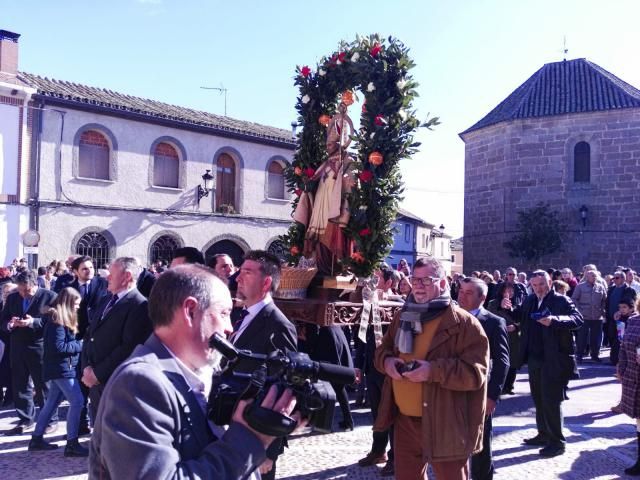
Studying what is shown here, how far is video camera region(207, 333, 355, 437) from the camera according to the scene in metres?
1.82

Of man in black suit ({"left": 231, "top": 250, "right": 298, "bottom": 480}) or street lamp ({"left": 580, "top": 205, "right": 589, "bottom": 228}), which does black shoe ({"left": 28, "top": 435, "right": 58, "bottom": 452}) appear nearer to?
man in black suit ({"left": 231, "top": 250, "right": 298, "bottom": 480})

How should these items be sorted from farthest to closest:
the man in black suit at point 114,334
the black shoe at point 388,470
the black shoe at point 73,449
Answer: the black shoe at point 73,449 → the black shoe at point 388,470 → the man in black suit at point 114,334

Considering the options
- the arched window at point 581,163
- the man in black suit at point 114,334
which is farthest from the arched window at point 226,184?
the man in black suit at point 114,334

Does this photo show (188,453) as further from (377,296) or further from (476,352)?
(377,296)

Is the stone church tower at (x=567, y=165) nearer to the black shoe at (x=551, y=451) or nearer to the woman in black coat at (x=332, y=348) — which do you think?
the black shoe at (x=551, y=451)

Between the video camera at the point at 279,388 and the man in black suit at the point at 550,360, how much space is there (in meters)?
4.85

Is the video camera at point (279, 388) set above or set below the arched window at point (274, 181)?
below

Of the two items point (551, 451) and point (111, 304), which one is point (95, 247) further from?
point (551, 451)

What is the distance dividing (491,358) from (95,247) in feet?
54.6

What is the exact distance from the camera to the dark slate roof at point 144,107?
1850 centimetres

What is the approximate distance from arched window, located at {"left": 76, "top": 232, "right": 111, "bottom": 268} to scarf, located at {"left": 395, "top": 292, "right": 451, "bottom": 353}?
1674 centimetres

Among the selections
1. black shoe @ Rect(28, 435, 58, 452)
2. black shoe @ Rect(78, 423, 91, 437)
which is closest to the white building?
black shoe @ Rect(78, 423, 91, 437)

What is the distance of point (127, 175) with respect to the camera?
1995 cm

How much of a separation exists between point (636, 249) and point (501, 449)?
21.4 m
